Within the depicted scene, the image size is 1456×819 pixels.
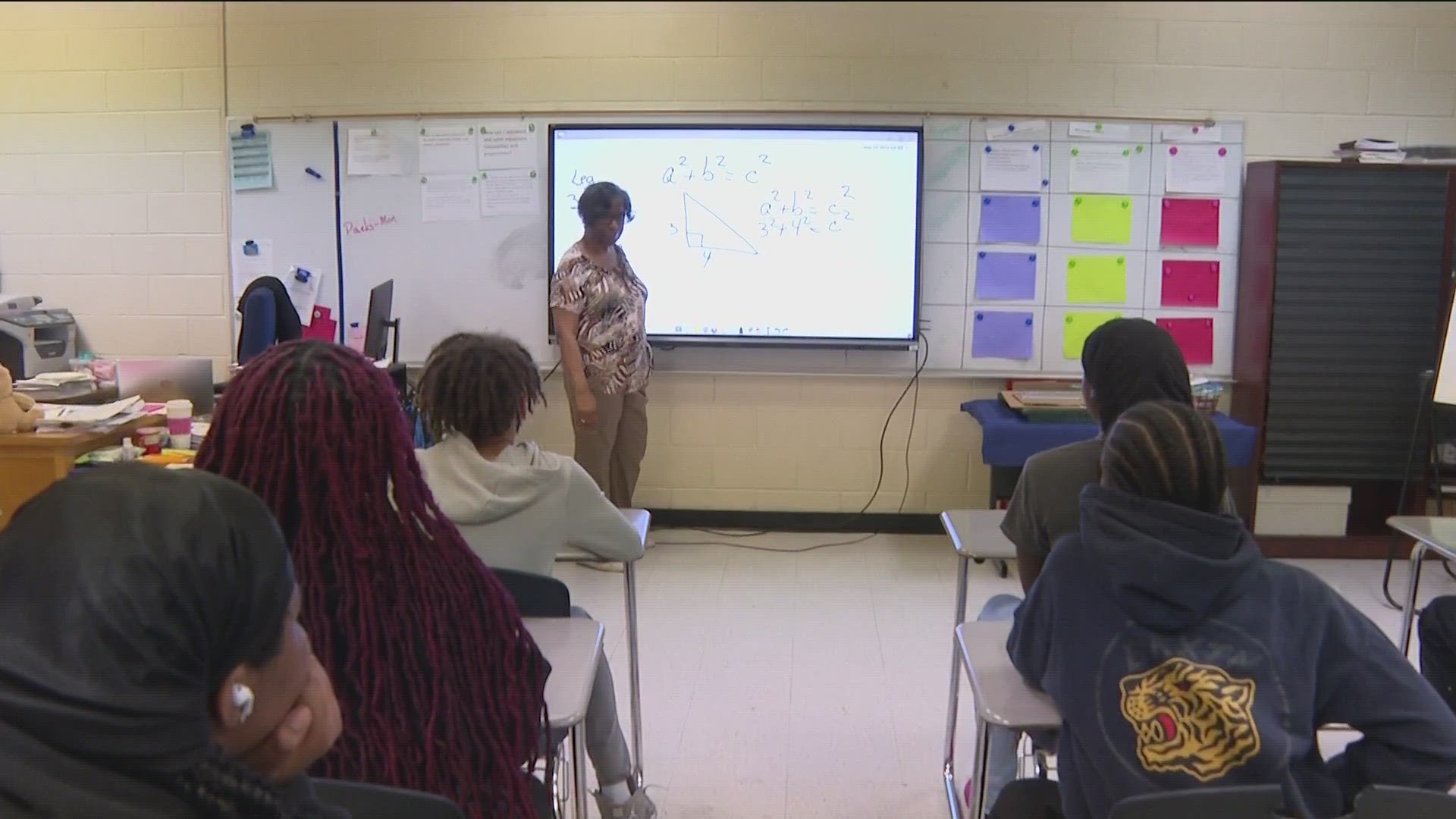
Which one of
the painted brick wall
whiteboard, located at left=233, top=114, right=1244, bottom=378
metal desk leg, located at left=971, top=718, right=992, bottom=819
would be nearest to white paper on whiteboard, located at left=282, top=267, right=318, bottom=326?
whiteboard, located at left=233, top=114, right=1244, bottom=378

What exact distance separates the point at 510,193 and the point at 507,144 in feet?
0.61

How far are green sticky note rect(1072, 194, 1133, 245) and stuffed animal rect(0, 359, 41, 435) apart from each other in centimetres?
348

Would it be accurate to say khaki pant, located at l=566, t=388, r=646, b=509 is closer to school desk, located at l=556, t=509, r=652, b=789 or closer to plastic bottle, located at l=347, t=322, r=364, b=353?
plastic bottle, located at l=347, t=322, r=364, b=353

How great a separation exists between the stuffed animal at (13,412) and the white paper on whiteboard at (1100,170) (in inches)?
137

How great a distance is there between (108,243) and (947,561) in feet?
11.9

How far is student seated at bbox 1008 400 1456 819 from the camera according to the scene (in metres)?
1.21

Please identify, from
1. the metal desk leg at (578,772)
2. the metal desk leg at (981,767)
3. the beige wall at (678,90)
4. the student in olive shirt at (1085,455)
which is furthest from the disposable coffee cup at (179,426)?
the metal desk leg at (981,767)

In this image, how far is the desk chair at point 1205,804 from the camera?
1136 millimetres

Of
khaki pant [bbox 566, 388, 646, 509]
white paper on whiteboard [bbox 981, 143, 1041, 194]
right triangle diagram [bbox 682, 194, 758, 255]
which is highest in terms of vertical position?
white paper on whiteboard [bbox 981, 143, 1041, 194]

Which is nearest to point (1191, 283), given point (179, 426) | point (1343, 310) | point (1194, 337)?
point (1194, 337)

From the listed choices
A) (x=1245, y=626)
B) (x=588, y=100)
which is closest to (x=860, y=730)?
(x=1245, y=626)

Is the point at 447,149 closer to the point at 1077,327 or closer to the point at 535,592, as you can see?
the point at 1077,327

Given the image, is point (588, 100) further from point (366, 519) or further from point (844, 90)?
point (366, 519)

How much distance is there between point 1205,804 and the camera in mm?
1143
